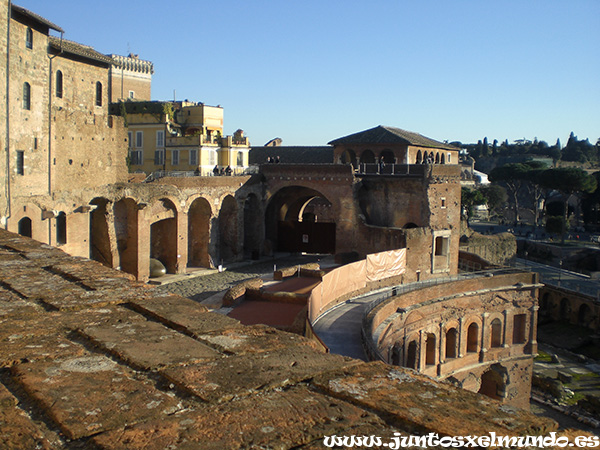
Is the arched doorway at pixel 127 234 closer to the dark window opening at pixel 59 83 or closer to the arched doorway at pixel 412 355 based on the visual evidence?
the dark window opening at pixel 59 83

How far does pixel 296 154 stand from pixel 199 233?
20308 mm

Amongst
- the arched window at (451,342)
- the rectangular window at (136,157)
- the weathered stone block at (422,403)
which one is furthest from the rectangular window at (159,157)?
the weathered stone block at (422,403)

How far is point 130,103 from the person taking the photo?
38344mm

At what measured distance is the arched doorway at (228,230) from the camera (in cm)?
3028

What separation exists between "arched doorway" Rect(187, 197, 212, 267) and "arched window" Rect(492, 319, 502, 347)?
12.8m

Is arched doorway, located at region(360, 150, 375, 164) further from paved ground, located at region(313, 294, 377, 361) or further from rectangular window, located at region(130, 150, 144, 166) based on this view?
paved ground, located at region(313, 294, 377, 361)

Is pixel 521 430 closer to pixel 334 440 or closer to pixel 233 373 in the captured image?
pixel 334 440

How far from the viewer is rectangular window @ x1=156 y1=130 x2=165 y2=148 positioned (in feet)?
122

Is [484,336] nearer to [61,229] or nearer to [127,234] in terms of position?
[127,234]

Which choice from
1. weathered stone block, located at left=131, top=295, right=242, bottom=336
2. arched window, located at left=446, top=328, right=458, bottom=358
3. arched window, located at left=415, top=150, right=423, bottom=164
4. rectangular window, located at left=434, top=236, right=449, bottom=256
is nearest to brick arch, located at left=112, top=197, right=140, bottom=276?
arched window, located at left=446, top=328, right=458, bottom=358

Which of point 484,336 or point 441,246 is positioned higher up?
point 441,246

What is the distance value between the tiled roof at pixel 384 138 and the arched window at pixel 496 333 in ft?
44.9

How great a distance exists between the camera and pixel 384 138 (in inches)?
1427

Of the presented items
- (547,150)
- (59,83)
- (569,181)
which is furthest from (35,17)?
(547,150)
